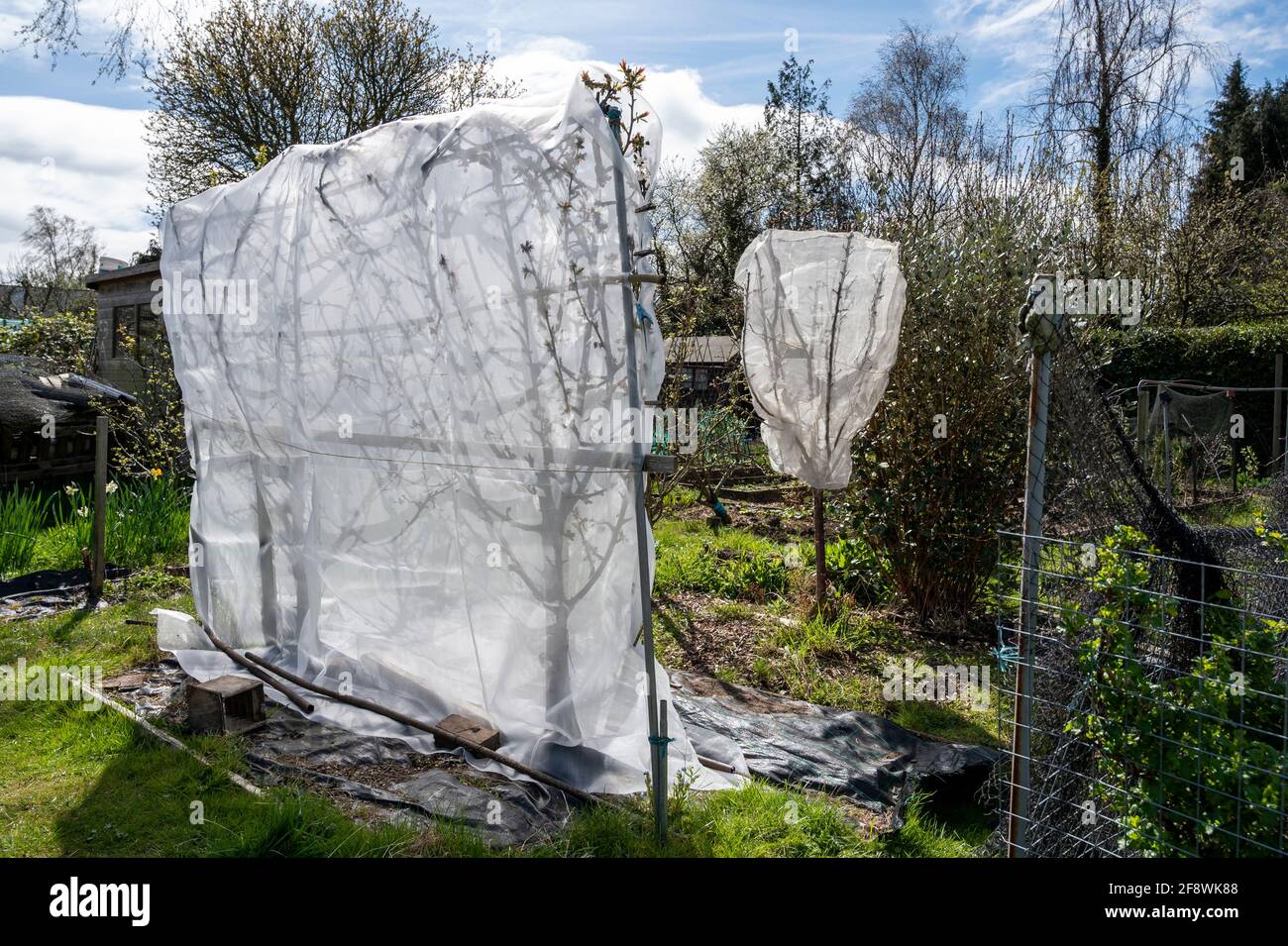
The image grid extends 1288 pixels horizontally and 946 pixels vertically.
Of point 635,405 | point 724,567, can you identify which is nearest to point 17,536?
point 724,567

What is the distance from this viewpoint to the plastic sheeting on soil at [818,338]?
509 centimetres

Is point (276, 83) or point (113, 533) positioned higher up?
point (276, 83)

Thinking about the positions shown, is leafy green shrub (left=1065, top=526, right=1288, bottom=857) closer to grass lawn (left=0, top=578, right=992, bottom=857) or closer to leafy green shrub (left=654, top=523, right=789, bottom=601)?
grass lawn (left=0, top=578, right=992, bottom=857)

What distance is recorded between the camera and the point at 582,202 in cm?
316

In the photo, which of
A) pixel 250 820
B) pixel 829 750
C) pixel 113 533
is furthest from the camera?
pixel 113 533

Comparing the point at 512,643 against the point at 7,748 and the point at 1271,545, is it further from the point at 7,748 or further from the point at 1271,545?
the point at 1271,545

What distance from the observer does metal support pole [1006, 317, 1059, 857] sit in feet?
8.03

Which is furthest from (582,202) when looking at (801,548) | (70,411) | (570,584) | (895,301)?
(70,411)

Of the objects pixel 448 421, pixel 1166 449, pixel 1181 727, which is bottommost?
pixel 1181 727

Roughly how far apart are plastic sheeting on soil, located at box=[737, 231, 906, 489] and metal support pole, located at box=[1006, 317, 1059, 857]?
262cm

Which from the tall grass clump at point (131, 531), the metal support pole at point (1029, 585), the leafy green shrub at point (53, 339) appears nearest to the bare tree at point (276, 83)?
the leafy green shrub at point (53, 339)

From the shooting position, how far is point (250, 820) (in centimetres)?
303

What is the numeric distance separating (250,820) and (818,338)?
386cm

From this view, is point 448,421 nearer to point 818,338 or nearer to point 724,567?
point 818,338
